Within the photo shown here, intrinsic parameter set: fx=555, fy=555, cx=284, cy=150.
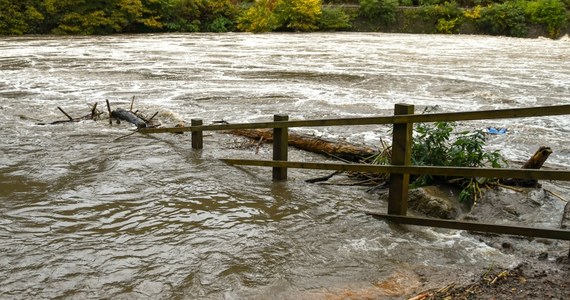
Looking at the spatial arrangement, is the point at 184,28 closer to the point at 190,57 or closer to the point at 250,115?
the point at 190,57

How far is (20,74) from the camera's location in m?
16.6

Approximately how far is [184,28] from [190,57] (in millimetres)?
20397

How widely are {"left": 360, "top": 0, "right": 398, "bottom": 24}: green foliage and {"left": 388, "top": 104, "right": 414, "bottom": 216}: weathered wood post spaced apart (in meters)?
38.8

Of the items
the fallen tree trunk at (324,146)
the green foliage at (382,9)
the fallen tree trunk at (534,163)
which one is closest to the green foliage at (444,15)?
the green foliage at (382,9)

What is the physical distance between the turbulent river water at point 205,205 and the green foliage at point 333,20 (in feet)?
93.5

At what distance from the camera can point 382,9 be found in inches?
1641

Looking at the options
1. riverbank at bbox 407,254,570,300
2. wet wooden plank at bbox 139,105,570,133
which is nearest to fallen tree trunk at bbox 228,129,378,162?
wet wooden plank at bbox 139,105,570,133

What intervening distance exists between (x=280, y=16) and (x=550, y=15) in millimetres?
18493

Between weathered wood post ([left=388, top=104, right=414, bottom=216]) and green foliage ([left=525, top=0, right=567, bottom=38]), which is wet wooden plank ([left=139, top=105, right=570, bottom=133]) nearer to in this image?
weathered wood post ([left=388, top=104, right=414, bottom=216])

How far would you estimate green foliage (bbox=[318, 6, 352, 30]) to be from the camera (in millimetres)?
41531

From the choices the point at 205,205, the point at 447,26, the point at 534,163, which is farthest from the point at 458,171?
the point at 447,26

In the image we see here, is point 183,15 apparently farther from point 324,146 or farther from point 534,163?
point 534,163

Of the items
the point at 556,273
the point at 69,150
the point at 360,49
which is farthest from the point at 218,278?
the point at 360,49

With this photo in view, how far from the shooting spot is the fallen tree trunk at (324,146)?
663cm
